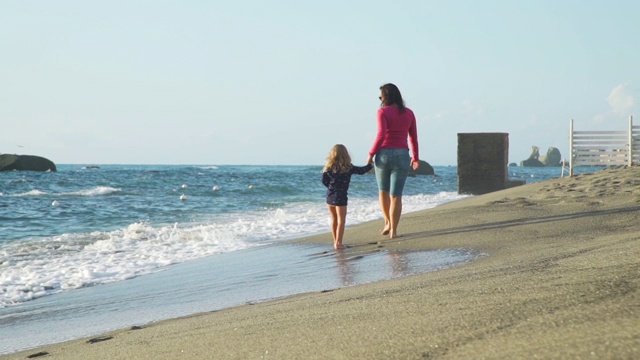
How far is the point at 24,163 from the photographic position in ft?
177

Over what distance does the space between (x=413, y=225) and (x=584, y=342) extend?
7.10 metres

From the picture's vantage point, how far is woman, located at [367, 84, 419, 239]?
829 cm

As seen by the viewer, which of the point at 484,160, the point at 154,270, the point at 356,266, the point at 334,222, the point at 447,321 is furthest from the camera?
the point at 484,160

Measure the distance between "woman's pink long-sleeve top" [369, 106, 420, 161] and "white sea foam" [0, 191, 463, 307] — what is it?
2.66 m

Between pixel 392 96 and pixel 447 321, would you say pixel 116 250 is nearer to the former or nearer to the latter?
pixel 392 96

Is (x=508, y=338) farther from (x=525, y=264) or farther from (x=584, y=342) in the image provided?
(x=525, y=264)

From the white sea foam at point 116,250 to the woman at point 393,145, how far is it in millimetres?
2447

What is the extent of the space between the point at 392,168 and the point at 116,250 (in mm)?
4223

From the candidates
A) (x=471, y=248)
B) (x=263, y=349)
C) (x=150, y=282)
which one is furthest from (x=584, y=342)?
(x=150, y=282)

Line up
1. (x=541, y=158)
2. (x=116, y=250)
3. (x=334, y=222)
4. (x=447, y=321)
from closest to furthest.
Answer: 1. (x=447, y=321)
2. (x=334, y=222)
3. (x=116, y=250)
4. (x=541, y=158)

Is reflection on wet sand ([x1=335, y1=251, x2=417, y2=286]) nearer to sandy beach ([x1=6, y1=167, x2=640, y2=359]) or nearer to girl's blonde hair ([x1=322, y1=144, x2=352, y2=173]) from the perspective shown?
sandy beach ([x1=6, y1=167, x2=640, y2=359])

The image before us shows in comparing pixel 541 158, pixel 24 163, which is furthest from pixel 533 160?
pixel 24 163

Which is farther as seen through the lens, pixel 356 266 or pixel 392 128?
pixel 392 128

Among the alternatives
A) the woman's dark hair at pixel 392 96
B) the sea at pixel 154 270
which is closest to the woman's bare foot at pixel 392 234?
the sea at pixel 154 270
